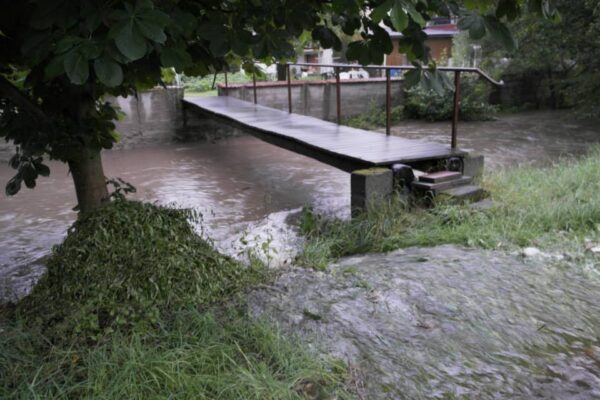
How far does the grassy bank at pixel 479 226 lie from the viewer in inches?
165

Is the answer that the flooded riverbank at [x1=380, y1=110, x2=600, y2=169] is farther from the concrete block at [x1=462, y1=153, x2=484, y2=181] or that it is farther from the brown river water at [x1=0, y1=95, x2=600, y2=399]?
the brown river water at [x1=0, y1=95, x2=600, y2=399]

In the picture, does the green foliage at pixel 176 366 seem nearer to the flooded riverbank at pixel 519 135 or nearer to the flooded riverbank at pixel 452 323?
the flooded riverbank at pixel 452 323

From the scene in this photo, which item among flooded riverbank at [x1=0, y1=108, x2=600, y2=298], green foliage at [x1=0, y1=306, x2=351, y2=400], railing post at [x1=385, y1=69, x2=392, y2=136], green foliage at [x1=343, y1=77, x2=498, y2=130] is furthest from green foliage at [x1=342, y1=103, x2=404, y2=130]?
green foliage at [x1=0, y1=306, x2=351, y2=400]

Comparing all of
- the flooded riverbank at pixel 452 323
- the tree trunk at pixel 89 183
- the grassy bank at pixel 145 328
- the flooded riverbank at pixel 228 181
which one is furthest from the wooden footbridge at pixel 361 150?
the tree trunk at pixel 89 183

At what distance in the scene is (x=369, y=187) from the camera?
4.96m

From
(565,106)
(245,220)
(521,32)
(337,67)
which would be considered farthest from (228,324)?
(565,106)

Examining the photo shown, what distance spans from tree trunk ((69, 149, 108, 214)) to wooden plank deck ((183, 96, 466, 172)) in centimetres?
271

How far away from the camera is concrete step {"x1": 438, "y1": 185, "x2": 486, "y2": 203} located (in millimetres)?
5141

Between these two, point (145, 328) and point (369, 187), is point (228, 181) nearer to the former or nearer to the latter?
point (369, 187)

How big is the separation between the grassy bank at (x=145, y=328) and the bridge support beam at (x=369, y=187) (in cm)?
189

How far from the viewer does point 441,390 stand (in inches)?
96.7

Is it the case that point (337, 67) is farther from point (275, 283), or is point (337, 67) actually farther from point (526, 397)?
point (526, 397)

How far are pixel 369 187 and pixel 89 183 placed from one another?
2.50m

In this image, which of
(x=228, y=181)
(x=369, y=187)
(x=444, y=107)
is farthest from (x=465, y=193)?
(x=444, y=107)
